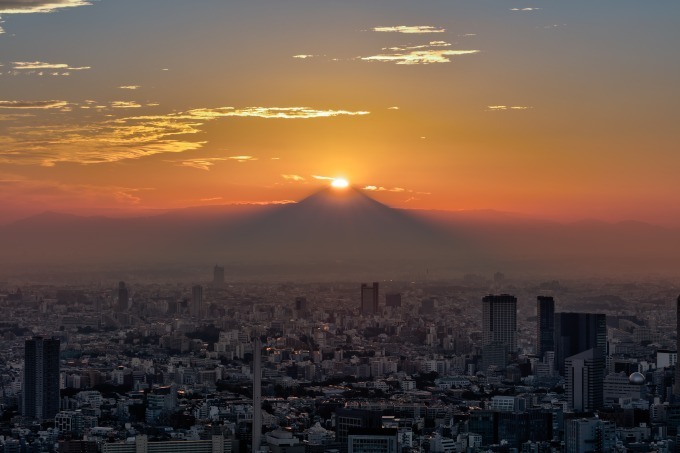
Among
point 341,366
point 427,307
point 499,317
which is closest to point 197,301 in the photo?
point 341,366

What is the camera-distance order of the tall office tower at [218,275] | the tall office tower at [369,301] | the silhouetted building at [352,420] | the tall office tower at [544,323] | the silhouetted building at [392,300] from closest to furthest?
the silhouetted building at [352,420] < the tall office tower at [544,323] < the tall office tower at [218,275] < the tall office tower at [369,301] < the silhouetted building at [392,300]

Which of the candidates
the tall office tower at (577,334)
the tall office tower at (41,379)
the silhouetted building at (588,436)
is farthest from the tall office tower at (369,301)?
the silhouetted building at (588,436)

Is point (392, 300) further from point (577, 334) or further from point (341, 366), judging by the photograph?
point (577, 334)

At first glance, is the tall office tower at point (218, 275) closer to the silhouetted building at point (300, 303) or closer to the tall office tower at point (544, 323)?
the silhouetted building at point (300, 303)

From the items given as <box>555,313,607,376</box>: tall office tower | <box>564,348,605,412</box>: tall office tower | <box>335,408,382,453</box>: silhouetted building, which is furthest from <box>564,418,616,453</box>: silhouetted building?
<box>555,313,607,376</box>: tall office tower

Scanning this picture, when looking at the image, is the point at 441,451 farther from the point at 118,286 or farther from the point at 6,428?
the point at 118,286

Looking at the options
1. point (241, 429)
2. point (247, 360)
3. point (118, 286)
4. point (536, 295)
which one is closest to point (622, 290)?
point (536, 295)

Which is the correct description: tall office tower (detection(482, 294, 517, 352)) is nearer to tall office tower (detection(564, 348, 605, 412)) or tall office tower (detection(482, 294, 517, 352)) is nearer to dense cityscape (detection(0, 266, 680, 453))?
dense cityscape (detection(0, 266, 680, 453))
